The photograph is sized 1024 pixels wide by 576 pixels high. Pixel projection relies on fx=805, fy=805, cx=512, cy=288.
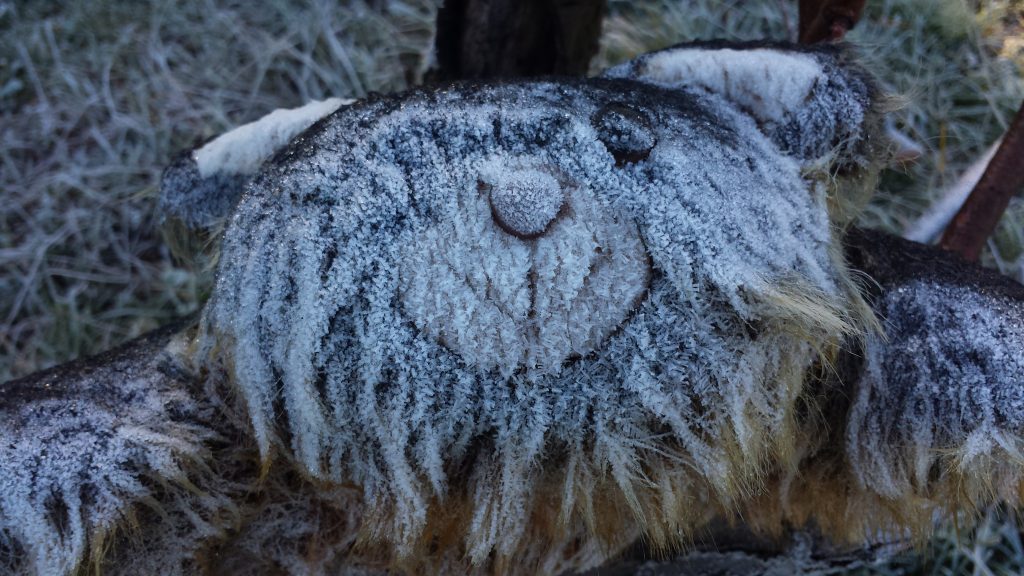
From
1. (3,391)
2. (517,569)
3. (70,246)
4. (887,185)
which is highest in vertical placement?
(887,185)

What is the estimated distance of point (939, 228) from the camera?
1.35m

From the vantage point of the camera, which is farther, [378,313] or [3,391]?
[3,391]

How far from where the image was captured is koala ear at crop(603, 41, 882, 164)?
79 centimetres

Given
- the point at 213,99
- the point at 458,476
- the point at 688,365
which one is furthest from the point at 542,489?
the point at 213,99

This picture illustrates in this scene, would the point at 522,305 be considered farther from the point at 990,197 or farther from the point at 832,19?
the point at 990,197

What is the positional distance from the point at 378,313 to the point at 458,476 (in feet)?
0.60

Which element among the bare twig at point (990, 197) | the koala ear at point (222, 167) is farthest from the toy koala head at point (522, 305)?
the bare twig at point (990, 197)

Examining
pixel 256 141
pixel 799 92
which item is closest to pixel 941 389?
pixel 799 92

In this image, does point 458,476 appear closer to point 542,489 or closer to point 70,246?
point 542,489

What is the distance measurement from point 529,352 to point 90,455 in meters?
0.41

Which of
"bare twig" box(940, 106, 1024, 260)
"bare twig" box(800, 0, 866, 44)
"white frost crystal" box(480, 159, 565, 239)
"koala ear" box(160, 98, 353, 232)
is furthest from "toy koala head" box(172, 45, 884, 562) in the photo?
"bare twig" box(940, 106, 1024, 260)

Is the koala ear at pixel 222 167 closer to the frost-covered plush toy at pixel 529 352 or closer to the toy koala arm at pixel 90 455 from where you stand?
the frost-covered plush toy at pixel 529 352

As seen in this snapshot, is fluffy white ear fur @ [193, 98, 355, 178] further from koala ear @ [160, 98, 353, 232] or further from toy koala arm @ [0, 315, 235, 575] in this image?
toy koala arm @ [0, 315, 235, 575]

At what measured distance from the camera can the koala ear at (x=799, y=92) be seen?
0.79 metres
